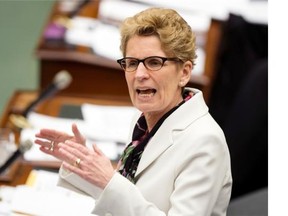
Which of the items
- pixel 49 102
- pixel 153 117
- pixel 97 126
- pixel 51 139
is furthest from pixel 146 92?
pixel 49 102

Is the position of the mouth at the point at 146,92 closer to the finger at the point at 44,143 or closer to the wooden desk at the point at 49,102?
the finger at the point at 44,143

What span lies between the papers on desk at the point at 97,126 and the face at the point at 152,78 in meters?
0.99

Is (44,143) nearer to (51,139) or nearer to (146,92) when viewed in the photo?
(51,139)

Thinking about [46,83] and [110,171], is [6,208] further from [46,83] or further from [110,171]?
[46,83]

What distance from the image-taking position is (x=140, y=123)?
1393 millimetres

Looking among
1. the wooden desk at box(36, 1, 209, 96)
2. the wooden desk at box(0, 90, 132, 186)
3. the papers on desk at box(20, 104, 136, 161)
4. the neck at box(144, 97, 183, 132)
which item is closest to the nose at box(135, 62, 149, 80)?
the neck at box(144, 97, 183, 132)

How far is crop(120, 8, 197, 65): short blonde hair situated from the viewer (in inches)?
48.0

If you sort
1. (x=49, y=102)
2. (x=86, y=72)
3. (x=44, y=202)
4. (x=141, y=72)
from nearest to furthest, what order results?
1. (x=141, y=72)
2. (x=44, y=202)
3. (x=49, y=102)
4. (x=86, y=72)

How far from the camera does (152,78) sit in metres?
1.23

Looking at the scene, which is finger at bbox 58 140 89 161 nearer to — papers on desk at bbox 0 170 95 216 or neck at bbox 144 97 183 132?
neck at bbox 144 97 183 132

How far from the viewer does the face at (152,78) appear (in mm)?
1221

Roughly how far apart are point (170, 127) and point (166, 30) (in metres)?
0.18

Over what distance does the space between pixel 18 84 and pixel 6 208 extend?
2714 mm

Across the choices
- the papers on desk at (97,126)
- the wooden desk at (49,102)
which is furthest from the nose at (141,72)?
the wooden desk at (49,102)
